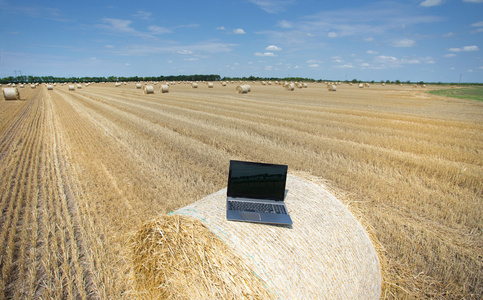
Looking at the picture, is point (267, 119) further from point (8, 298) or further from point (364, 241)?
point (8, 298)

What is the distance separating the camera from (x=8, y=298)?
3033mm

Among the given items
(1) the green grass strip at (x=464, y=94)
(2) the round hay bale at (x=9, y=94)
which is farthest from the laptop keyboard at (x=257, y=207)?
(1) the green grass strip at (x=464, y=94)

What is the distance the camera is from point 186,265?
2609 millimetres

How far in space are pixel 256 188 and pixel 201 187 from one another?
9.33 ft

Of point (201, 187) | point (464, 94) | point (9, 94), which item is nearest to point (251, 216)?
point (201, 187)

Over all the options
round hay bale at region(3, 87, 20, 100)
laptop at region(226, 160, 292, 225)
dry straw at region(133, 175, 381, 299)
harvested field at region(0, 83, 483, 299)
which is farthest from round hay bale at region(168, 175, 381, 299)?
round hay bale at region(3, 87, 20, 100)

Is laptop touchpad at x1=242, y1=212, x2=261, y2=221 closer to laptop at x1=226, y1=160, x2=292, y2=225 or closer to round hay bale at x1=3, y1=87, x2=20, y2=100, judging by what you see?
laptop at x1=226, y1=160, x2=292, y2=225

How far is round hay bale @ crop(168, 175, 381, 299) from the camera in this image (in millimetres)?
2238

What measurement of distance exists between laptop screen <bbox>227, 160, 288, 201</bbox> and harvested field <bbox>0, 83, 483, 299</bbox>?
0.97 metres

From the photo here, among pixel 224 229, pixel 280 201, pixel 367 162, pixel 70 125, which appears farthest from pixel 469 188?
pixel 70 125

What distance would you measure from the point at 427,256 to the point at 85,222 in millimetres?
5208

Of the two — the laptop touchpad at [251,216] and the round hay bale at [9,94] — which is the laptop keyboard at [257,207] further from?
the round hay bale at [9,94]

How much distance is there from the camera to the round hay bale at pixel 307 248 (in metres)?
2.24

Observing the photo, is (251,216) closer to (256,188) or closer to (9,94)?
(256,188)
